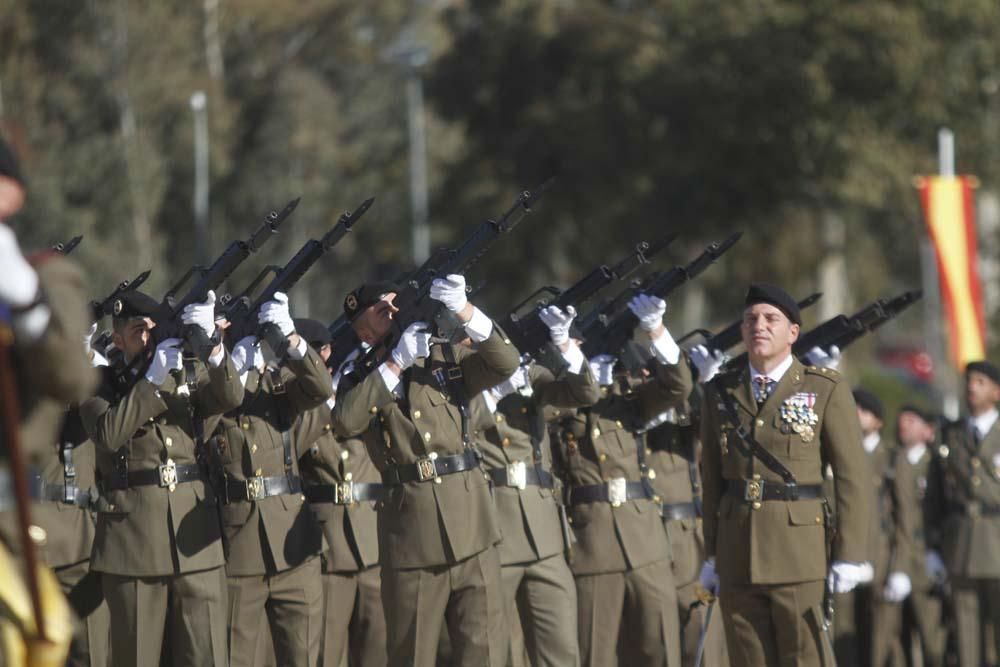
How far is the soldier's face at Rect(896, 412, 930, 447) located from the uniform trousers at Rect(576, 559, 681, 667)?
4.25 meters

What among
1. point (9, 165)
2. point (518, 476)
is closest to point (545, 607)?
point (518, 476)

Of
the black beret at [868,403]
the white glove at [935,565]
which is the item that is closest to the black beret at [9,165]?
the black beret at [868,403]

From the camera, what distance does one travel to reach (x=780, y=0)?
2828 centimetres

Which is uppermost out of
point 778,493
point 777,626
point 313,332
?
point 313,332

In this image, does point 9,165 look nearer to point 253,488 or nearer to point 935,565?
point 253,488

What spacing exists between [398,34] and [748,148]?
14989 mm

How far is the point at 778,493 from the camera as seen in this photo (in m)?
8.06

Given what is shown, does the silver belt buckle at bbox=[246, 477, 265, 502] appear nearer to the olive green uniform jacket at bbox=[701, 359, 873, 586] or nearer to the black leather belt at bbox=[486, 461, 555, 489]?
the black leather belt at bbox=[486, 461, 555, 489]

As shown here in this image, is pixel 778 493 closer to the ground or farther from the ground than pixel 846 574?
farther from the ground

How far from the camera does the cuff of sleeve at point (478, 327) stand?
8102 mm

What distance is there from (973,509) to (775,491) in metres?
4.43

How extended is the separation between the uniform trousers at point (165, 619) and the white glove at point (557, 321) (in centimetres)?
200

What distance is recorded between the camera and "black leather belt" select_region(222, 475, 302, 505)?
29.0 feet

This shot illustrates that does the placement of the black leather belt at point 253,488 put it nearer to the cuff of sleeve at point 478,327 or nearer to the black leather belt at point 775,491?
the cuff of sleeve at point 478,327
